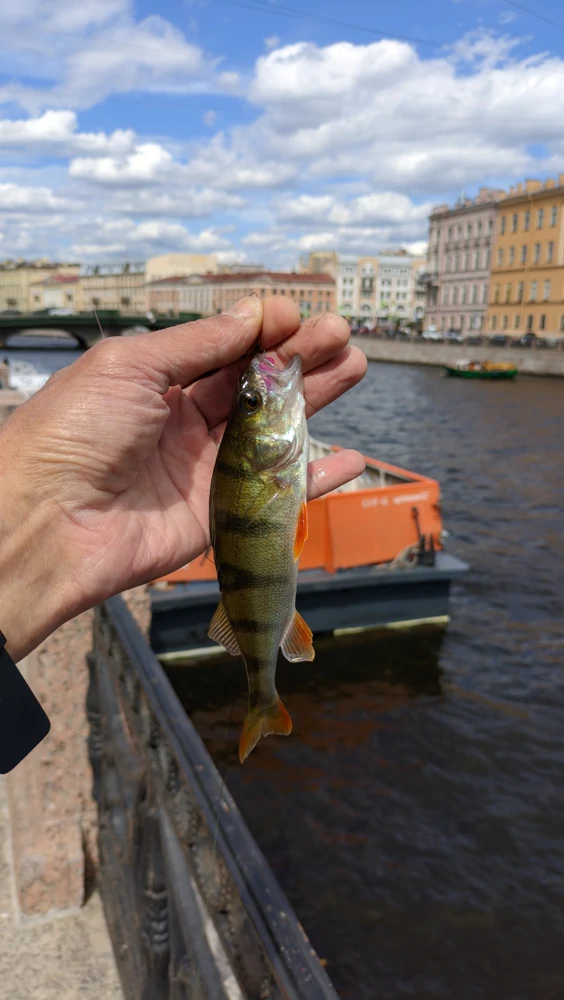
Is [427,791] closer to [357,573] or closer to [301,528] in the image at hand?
[357,573]

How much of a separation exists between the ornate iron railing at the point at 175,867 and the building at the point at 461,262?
87286mm

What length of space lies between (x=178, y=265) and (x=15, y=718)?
151 metres

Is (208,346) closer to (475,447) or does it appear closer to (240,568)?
(240,568)

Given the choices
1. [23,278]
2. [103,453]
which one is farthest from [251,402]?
[23,278]

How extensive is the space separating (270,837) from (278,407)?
7953 mm

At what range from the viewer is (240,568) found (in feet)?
8.14

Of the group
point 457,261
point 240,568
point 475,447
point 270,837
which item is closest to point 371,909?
point 270,837

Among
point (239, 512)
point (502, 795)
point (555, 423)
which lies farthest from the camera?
point (555, 423)

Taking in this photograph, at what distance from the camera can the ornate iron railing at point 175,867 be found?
213 cm

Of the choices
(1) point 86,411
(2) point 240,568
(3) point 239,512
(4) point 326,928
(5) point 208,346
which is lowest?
(4) point 326,928

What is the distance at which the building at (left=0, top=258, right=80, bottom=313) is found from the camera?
166 m

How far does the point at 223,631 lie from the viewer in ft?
8.51

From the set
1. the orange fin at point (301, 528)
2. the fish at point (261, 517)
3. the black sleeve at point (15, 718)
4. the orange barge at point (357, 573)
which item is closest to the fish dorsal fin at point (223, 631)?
the fish at point (261, 517)

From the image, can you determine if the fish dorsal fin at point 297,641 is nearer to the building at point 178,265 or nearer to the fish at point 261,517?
the fish at point 261,517
